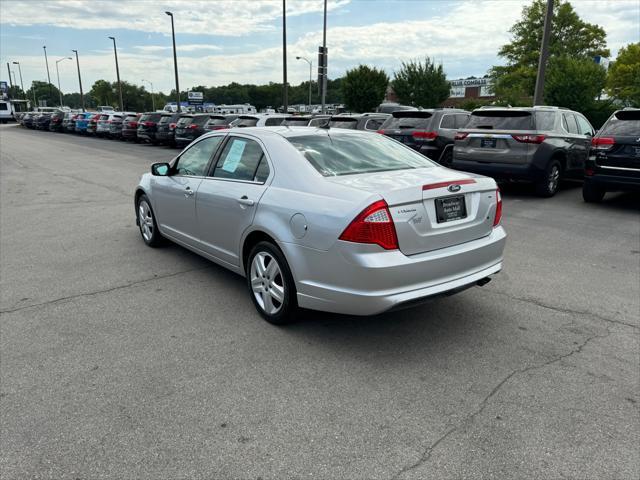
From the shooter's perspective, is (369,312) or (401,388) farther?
(369,312)

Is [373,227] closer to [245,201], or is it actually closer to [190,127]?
[245,201]

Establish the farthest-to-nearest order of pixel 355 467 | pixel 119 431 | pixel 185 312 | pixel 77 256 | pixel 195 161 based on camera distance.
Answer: pixel 77 256 → pixel 195 161 → pixel 185 312 → pixel 119 431 → pixel 355 467

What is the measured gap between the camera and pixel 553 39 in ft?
167

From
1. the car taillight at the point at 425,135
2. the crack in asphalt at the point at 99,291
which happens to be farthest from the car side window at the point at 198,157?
the car taillight at the point at 425,135

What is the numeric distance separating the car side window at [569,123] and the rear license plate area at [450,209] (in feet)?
25.6

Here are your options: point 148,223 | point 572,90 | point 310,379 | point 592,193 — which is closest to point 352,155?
point 310,379

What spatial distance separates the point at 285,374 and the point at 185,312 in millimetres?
1433

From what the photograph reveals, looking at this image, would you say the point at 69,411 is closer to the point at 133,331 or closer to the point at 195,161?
the point at 133,331

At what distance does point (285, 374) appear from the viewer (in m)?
3.36

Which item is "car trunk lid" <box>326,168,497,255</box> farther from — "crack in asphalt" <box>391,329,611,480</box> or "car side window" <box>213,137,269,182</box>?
"crack in asphalt" <box>391,329,611,480</box>

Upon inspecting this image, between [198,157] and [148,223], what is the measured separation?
5.20 ft

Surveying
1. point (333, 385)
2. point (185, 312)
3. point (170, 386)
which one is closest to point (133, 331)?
point (185, 312)

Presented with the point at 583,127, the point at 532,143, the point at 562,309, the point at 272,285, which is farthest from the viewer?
the point at 583,127

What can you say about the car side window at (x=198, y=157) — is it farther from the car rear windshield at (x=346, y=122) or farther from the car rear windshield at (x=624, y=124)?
the car rear windshield at (x=346, y=122)
